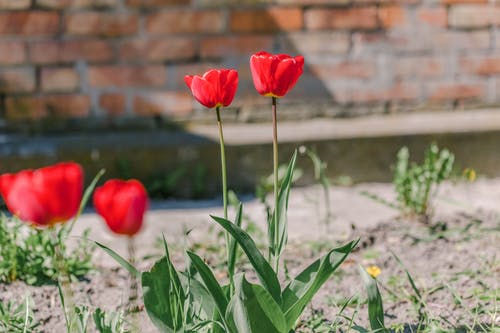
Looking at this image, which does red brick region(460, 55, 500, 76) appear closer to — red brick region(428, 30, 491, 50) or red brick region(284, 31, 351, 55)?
red brick region(428, 30, 491, 50)

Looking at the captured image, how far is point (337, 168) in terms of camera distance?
3.36 m

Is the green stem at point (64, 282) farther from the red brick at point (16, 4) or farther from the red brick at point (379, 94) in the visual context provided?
the red brick at point (379, 94)

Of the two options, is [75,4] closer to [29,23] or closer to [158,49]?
[29,23]

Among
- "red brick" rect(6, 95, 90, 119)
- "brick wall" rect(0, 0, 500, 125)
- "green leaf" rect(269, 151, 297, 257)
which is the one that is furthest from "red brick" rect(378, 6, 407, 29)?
"green leaf" rect(269, 151, 297, 257)

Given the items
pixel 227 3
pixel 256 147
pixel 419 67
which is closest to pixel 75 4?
pixel 227 3

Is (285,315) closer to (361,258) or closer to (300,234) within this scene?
(361,258)

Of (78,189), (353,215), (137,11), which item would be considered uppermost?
(137,11)

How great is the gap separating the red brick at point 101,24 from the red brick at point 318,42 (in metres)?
0.57

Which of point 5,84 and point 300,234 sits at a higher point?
point 5,84

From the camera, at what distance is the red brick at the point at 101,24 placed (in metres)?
Answer: 3.17

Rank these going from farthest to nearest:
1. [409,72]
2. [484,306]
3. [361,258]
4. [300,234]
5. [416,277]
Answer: [409,72] < [300,234] < [361,258] < [416,277] < [484,306]

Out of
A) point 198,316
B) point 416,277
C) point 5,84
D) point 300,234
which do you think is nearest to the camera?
point 198,316

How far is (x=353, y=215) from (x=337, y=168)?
1.38ft

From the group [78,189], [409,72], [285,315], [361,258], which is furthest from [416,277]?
[409,72]
